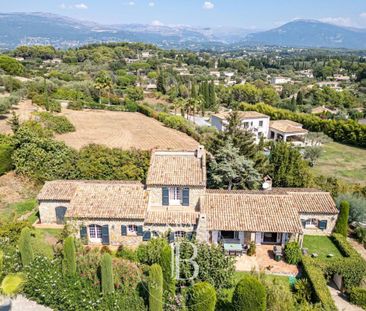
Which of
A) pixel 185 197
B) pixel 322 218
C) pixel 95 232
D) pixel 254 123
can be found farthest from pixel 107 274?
pixel 254 123

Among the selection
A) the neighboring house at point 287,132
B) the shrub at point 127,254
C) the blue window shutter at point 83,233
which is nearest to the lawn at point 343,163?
the neighboring house at point 287,132

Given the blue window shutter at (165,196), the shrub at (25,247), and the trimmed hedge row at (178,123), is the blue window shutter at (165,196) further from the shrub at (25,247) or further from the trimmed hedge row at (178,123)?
the trimmed hedge row at (178,123)

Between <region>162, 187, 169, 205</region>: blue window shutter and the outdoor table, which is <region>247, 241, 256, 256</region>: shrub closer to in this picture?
the outdoor table

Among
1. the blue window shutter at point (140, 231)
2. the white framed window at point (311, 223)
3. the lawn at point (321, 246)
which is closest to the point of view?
the lawn at point (321, 246)

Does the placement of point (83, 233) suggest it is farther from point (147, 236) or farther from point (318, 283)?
point (318, 283)

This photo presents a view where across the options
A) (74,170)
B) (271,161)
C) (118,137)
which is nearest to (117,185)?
(74,170)

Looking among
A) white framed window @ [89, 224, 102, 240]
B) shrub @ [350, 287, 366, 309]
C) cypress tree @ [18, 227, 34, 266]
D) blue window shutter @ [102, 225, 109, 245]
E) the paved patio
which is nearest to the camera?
shrub @ [350, 287, 366, 309]

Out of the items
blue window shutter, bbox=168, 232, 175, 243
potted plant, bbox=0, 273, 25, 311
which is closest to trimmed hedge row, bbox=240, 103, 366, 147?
blue window shutter, bbox=168, 232, 175, 243
